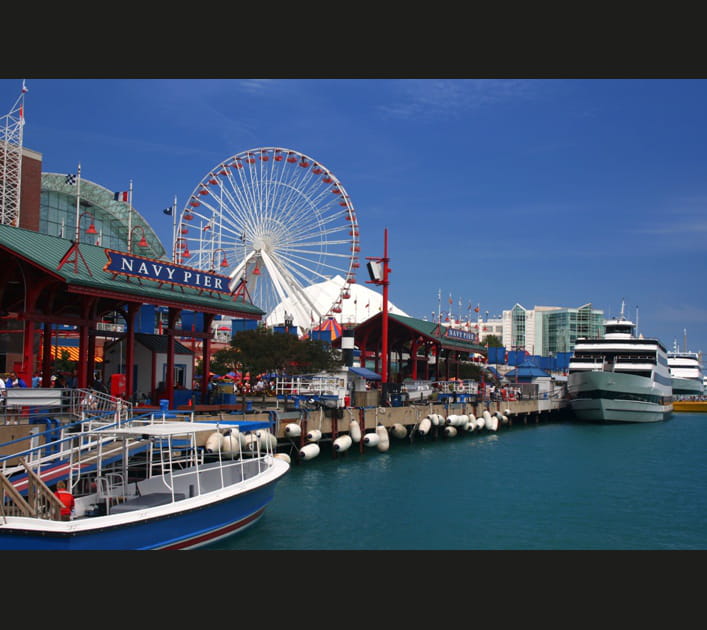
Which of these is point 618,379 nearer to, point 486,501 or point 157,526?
point 486,501

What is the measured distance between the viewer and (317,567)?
16281 mm

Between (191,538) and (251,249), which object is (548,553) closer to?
(191,538)

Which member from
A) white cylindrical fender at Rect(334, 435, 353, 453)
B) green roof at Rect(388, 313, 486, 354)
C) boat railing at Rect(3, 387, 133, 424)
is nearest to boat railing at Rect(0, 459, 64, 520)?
boat railing at Rect(3, 387, 133, 424)

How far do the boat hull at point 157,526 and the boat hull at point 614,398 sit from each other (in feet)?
177

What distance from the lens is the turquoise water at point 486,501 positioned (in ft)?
72.7

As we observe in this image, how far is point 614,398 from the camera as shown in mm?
71312

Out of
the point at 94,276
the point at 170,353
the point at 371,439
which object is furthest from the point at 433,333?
the point at 94,276

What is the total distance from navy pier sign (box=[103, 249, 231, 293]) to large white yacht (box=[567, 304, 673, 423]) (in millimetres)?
45109

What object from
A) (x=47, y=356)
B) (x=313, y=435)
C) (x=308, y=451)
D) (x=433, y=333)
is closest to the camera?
(x=47, y=356)

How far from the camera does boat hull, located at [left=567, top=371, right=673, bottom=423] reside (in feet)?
232

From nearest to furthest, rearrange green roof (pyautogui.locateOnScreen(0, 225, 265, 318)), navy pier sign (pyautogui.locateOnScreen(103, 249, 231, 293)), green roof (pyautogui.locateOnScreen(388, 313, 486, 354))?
green roof (pyautogui.locateOnScreen(0, 225, 265, 318)) < navy pier sign (pyautogui.locateOnScreen(103, 249, 231, 293)) < green roof (pyautogui.locateOnScreen(388, 313, 486, 354))

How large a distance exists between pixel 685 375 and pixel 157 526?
115047 mm

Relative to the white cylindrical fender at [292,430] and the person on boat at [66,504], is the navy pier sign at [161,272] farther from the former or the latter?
Answer: the person on boat at [66,504]

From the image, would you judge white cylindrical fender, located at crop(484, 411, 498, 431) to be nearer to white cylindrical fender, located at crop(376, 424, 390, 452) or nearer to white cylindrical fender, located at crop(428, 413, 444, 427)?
white cylindrical fender, located at crop(428, 413, 444, 427)
